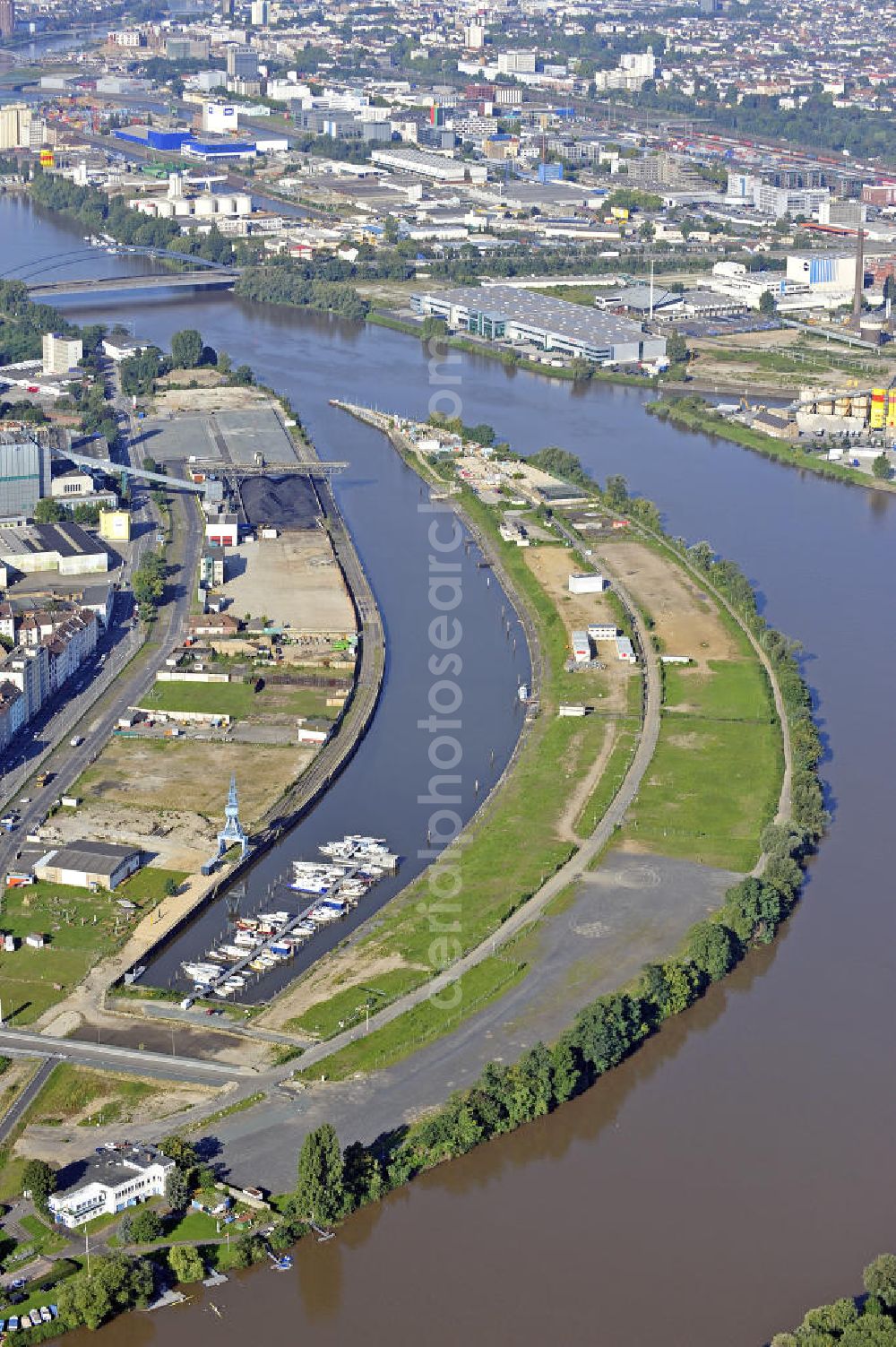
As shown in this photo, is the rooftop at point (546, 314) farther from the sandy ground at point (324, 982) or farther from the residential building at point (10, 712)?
the sandy ground at point (324, 982)

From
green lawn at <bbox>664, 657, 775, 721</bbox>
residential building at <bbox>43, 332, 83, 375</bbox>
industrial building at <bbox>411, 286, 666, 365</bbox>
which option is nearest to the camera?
green lawn at <bbox>664, 657, 775, 721</bbox>

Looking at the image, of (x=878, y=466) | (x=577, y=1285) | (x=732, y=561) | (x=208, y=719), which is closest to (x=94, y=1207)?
(x=577, y=1285)

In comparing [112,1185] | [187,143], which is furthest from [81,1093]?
[187,143]

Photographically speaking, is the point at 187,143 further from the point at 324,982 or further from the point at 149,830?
the point at 324,982

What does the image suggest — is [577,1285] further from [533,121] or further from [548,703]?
[533,121]

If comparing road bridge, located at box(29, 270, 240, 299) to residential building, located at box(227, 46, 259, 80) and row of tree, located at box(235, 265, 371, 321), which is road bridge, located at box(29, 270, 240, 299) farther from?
residential building, located at box(227, 46, 259, 80)

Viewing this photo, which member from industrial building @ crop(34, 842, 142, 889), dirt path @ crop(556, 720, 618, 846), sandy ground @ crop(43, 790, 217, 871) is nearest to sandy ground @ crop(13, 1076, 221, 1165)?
industrial building @ crop(34, 842, 142, 889)
